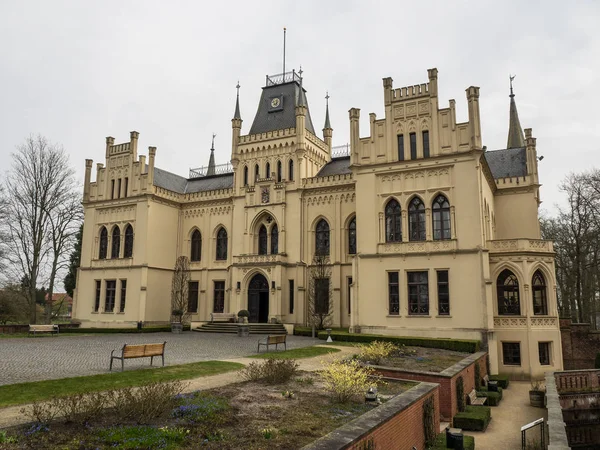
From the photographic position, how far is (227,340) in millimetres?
27250

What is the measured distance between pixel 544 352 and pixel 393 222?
11201 mm

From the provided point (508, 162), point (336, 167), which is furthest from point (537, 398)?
point (336, 167)

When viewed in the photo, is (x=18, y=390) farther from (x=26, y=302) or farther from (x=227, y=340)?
(x=26, y=302)

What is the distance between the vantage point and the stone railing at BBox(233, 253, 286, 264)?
35.4 meters

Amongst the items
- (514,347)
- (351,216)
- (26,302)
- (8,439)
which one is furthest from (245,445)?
(26,302)

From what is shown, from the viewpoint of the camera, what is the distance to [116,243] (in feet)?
131

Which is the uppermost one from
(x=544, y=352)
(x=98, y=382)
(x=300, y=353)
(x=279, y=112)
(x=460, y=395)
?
(x=279, y=112)

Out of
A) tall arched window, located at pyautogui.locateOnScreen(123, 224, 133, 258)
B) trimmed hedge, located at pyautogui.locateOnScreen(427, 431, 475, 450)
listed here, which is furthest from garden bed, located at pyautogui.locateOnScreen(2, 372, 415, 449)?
tall arched window, located at pyautogui.locateOnScreen(123, 224, 133, 258)

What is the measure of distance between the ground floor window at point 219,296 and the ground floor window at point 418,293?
17.4 m

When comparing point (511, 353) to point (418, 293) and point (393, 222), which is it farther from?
point (393, 222)

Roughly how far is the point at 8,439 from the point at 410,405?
761 centimetres

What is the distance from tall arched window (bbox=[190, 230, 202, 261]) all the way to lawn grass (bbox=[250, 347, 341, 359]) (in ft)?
69.5

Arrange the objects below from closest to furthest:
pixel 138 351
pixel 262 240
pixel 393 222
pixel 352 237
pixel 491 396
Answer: pixel 138 351
pixel 491 396
pixel 393 222
pixel 352 237
pixel 262 240

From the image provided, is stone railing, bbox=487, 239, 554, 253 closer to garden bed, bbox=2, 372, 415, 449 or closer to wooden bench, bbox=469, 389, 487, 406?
wooden bench, bbox=469, 389, 487, 406
